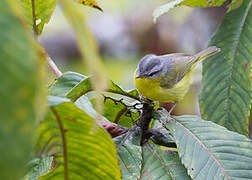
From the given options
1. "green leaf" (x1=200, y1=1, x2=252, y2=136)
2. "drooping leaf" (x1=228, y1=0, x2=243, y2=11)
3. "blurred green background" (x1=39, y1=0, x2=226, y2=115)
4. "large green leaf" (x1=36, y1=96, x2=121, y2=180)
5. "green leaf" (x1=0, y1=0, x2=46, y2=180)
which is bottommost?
"blurred green background" (x1=39, y1=0, x2=226, y2=115)

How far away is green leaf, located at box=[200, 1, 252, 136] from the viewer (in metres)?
1.72

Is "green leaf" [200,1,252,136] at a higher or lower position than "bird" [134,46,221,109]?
higher

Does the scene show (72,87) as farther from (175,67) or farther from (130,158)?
(175,67)

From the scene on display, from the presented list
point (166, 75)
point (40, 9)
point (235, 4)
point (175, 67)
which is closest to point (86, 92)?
point (40, 9)

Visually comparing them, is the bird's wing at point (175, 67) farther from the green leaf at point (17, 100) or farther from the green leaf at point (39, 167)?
the green leaf at point (17, 100)

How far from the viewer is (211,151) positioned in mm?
1189

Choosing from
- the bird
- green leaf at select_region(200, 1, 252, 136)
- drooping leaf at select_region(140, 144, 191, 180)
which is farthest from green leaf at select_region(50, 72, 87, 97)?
the bird

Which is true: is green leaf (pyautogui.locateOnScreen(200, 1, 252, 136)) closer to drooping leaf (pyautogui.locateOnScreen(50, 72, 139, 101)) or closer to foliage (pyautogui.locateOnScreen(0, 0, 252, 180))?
foliage (pyautogui.locateOnScreen(0, 0, 252, 180))

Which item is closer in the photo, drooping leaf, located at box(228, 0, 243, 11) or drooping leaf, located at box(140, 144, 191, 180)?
drooping leaf, located at box(140, 144, 191, 180)

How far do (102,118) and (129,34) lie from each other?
16.1 feet

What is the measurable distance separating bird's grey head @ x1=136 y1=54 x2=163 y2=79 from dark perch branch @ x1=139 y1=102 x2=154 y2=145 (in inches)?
54.6

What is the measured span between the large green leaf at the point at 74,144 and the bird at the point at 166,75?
1540 mm

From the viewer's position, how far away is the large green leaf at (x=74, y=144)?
0.79 meters

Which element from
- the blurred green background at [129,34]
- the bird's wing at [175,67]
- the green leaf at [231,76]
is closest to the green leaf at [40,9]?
the green leaf at [231,76]
